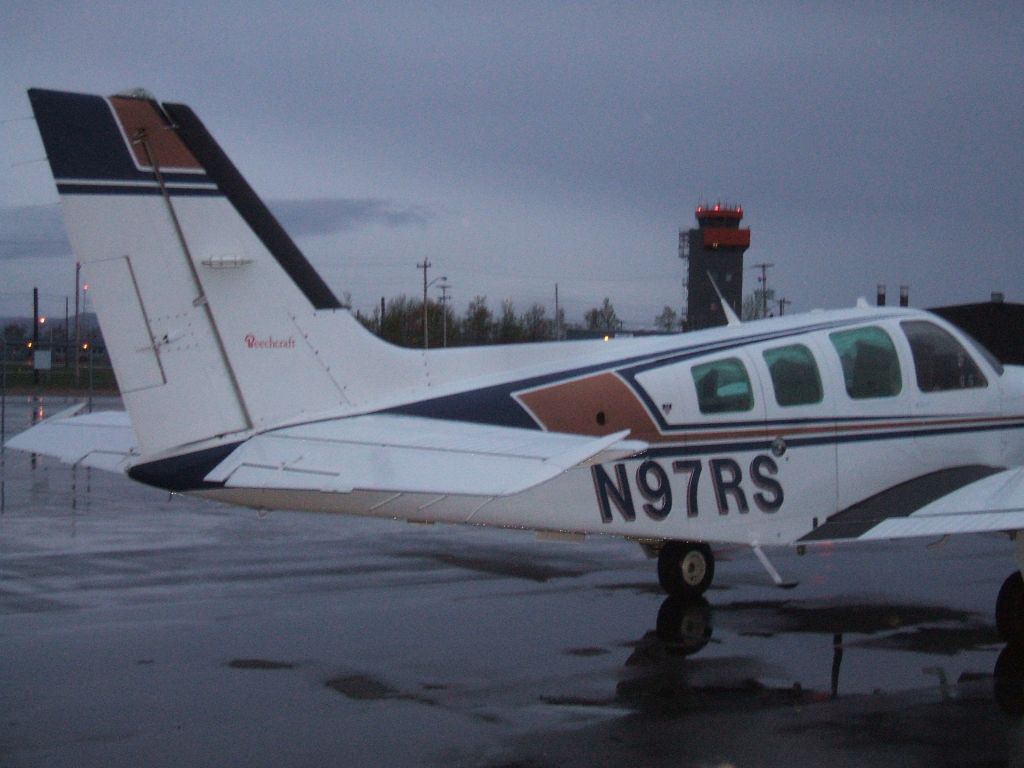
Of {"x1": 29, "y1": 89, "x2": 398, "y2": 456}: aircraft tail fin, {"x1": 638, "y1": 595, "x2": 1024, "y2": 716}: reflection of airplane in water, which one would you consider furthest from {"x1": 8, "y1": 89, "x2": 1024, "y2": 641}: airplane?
{"x1": 638, "y1": 595, "x2": 1024, "y2": 716}: reflection of airplane in water

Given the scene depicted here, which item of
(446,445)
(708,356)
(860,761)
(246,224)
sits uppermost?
(246,224)

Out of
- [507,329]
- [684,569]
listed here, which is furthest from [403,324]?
[684,569]

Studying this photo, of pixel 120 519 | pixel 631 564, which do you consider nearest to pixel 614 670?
pixel 631 564

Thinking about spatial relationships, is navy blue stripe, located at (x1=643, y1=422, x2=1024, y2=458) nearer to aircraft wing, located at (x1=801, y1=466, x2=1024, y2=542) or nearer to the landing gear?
aircraft wing, located at (x1=801, y1=466, x2=1024, y2=542)

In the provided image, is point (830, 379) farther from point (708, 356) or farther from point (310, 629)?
point (310, 629)

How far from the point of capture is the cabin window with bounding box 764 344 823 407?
1049 centimetres

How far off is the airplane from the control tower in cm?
7356

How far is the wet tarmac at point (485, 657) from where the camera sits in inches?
291

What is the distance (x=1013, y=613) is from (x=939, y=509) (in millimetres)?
1056

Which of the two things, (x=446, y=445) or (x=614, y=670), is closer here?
(x=446, y=445)

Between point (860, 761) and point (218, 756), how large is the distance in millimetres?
3650

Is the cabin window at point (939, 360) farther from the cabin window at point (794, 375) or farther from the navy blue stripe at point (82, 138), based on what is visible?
the navy blue stripe at point (82, 138)

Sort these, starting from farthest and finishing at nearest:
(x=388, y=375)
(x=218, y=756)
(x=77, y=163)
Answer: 1. (x=388, y=375)
2. (x=77, y=163)
3. (x=218, y=756)

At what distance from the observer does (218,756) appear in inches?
277
